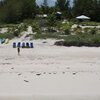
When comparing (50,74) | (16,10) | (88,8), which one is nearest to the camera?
(50,74)

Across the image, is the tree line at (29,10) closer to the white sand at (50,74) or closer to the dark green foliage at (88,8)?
the dark green foliage at (88,8)

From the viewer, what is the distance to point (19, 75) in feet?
39.8

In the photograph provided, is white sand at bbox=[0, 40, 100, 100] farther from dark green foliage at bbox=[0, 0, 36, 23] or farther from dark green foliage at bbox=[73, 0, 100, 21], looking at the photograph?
dark green foliage at bbox=[73, 0, 100, 21]

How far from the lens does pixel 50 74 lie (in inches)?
481

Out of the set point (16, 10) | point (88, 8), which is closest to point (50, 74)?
point (16, 10)

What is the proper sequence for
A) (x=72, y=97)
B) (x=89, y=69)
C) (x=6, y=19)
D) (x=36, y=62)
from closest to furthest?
(x=72, y=97), (x=89, y=69), (x=36, y=62), (x=6, y=19)

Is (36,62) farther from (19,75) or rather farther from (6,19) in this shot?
(6,19)

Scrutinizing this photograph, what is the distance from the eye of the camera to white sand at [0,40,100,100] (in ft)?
32.0

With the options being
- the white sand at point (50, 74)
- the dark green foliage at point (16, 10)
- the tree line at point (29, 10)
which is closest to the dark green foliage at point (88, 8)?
the tree line at point (29, 10)

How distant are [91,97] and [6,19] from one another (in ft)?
153

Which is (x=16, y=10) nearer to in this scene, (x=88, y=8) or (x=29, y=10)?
(x=29, y=10)

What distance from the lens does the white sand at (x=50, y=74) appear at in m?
9.77

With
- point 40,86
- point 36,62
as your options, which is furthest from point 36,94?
point 36,62

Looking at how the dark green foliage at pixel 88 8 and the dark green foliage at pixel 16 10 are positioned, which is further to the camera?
the dark green foliage at pixel 88 8
